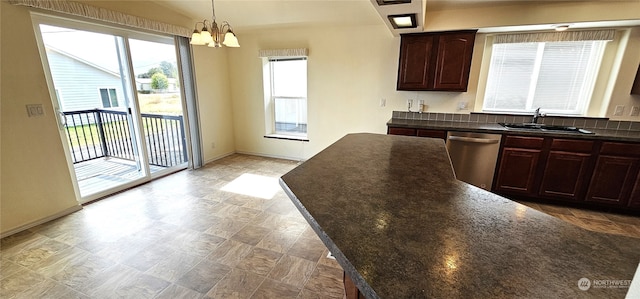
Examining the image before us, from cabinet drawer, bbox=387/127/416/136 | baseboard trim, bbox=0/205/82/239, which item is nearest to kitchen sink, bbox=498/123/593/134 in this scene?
cabinet drawer, bbox=387/127/416/136

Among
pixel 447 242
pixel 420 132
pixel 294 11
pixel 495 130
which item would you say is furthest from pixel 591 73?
pixel 447 242

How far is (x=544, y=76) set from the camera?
3.27 metres

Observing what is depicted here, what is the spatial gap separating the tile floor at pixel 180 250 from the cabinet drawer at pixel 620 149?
71 centimetres

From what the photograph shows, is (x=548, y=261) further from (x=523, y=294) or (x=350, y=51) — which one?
(x=350, y=51)

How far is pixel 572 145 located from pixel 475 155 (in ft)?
3.06

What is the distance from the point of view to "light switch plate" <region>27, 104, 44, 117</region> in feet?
7.88

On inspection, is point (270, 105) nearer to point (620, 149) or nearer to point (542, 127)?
point (542, 127)

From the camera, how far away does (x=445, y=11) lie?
10.3 feet

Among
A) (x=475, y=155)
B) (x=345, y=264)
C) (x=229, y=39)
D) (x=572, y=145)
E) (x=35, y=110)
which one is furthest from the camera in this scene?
(x=475, y=155)

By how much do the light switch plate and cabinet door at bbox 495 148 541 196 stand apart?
16.1ft

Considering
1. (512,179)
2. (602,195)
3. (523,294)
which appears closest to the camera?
(523,294)

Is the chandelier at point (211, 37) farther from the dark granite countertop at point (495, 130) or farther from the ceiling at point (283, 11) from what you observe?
the dark granite countertop at point (495, 130)

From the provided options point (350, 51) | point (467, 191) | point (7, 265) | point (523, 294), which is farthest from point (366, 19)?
point (7, 265)

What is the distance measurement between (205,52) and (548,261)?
15.4ft
